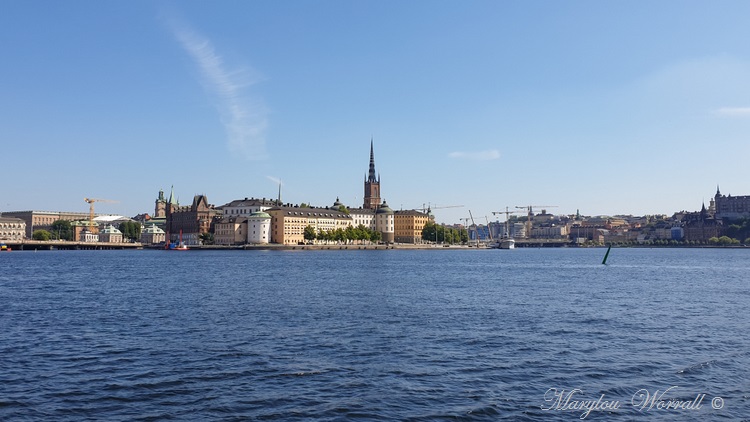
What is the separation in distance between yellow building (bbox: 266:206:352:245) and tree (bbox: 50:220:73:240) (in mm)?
75477

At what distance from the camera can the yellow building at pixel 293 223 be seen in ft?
482

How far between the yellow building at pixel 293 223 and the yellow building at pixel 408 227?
2664 centimetres

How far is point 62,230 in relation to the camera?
634ft

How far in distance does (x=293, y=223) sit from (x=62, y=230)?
85.3m

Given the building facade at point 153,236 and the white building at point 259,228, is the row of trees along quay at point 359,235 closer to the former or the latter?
the white building at point 259,228

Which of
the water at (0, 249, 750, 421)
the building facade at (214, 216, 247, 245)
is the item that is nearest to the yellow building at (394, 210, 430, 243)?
the building facade at (214, 216, 247, 245)

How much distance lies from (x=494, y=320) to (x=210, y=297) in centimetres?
1533

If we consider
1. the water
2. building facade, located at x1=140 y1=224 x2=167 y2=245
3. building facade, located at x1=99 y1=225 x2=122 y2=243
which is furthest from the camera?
building facade, located at x1=140 y1=224 x2=167 y2=245

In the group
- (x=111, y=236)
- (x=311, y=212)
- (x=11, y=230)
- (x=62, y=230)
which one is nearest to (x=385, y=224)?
(x=311, y=212)

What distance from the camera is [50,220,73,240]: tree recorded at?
7470 inches

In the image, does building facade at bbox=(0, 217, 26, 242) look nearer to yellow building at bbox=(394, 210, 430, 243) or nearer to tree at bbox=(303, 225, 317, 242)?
tree at bbox=(303, 225, 317, 242)

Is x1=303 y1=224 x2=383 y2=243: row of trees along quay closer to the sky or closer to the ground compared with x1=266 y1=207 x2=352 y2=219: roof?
closer to the ground

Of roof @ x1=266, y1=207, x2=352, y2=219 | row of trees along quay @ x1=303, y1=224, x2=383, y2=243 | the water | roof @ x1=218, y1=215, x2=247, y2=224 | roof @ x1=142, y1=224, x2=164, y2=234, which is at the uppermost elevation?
roof @ x1=266, y1=207, x2=352, y2=219

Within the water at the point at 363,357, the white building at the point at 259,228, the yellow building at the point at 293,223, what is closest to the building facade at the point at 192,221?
the white building at the point at 259,228
